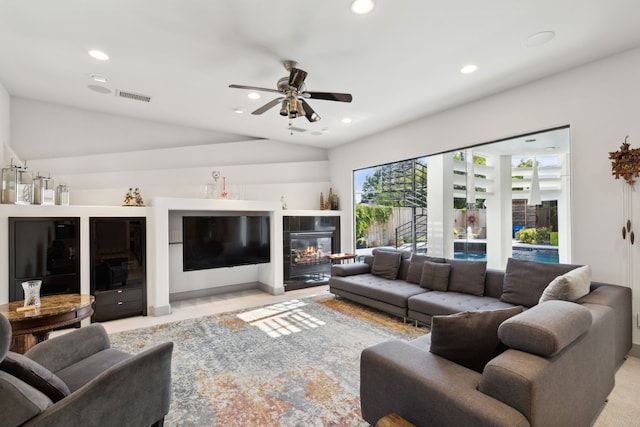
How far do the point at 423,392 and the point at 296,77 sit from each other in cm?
278

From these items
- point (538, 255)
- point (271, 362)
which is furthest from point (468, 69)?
point (271, 362)

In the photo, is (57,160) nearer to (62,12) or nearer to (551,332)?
(62,12)

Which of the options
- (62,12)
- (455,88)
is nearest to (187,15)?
(62,12)

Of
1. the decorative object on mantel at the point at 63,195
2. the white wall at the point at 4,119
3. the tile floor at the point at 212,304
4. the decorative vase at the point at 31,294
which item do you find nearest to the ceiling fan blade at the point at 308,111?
the decorative vase at the point at 31,294

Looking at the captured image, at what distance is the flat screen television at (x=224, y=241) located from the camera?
4.86 m

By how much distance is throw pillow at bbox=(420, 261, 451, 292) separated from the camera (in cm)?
396

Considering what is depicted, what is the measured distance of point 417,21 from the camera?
8.23ft

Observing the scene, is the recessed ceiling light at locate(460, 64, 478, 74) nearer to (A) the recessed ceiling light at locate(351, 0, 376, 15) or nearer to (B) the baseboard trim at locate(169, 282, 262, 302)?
(A) the recessed ceiling light at locate(351, 0, 376, 15)

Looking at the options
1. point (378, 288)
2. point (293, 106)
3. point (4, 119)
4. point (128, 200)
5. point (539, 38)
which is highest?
point (539, 38)

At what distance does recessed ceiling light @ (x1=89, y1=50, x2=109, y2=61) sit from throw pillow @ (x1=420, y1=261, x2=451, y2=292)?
4434 millimetres

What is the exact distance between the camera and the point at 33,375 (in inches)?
53.5

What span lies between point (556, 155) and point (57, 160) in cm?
702

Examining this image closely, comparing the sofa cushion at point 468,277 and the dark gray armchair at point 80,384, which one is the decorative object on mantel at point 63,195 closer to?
the dark gray armchair at point 80,384

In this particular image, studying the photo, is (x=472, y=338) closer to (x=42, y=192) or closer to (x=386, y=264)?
(x=386, y=264)
